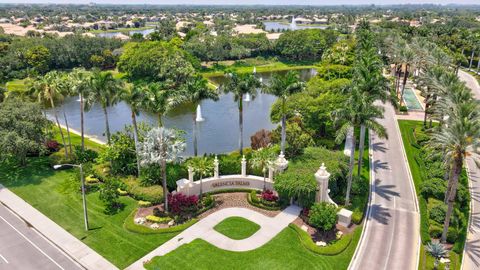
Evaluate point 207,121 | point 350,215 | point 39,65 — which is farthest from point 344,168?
point 39,65

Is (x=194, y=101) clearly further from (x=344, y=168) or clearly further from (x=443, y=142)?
(x=443, y=142)

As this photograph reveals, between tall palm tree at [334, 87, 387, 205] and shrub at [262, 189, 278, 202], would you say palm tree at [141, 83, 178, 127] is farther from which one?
tall palm tree at [334, 87, 387, 205]

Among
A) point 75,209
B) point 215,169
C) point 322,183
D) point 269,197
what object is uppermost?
point 322,183

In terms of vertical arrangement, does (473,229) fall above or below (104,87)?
below

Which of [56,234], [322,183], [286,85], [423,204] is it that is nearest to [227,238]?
[322,183]

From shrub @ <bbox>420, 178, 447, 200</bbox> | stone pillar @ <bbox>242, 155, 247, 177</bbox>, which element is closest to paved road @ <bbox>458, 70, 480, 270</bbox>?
shrub @ <bbox>420, 178, 447, 200</bbox>

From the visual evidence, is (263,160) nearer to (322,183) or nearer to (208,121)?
(322,183)
